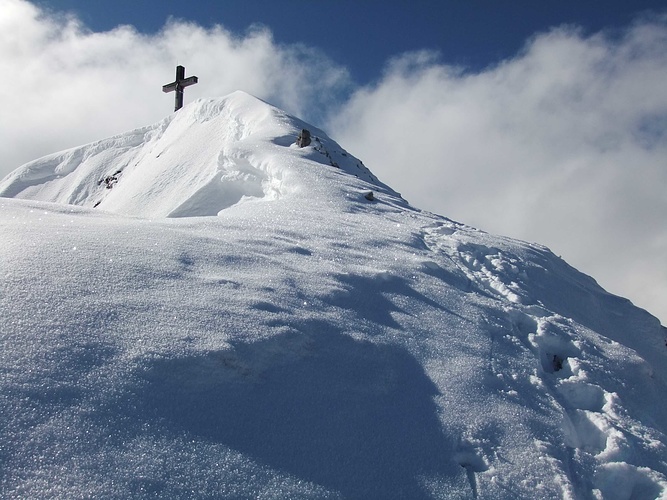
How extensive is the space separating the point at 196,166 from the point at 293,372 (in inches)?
378

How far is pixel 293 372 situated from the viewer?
157 inches

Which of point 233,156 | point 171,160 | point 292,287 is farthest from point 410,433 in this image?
point 171,160

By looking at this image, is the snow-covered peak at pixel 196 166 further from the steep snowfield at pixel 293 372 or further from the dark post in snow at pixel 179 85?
the steep snowfield at pixel 293 372

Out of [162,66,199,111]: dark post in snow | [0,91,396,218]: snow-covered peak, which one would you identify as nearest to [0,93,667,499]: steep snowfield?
[0,91,396,218]: snow-covered peak

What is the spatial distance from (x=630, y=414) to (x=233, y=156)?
330 inches

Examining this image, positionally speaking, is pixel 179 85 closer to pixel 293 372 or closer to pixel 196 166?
pixel 196 166

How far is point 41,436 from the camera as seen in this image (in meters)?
2.94

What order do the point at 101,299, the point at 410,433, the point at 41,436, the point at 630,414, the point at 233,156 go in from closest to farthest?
the point at 41,436 → the point at 410,433 → the point at 101,299 → the point at 630,414 → the point at 233,156

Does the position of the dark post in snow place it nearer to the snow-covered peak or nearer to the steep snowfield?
the snow-covered peak

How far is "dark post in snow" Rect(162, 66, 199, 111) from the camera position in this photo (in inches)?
746

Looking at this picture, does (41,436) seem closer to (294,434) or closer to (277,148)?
(294,434)

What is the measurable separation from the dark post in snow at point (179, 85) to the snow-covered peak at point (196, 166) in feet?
1.99

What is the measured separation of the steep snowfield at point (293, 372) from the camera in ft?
10.2

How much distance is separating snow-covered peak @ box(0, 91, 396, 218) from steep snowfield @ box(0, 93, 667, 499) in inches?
137
